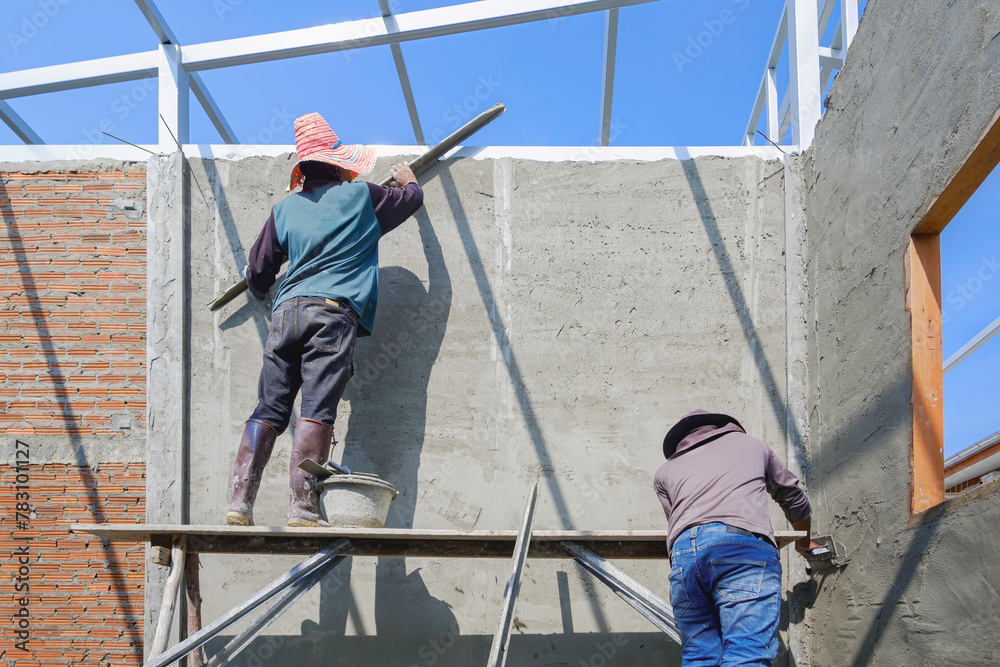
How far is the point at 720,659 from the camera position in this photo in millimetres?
2867

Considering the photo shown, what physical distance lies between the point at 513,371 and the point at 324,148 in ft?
4.62

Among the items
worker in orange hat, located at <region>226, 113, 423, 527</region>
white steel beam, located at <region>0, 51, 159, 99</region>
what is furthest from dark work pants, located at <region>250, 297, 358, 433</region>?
white steel beam, located at <region>0, 51, 159, 99</region>

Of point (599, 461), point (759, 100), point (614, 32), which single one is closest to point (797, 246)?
point (599, 461)

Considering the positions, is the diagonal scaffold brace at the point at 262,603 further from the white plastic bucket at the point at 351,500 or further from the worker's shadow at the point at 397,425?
the worker's shadow at the point at 397,425

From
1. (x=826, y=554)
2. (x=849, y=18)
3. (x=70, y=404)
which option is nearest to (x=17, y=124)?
(x=70, y=404)

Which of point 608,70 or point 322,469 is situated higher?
point 608,70

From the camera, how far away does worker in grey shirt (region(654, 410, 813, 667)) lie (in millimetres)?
2805

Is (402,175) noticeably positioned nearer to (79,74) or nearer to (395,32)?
(395,32)

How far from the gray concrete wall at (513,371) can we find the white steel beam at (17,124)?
346 centimetres

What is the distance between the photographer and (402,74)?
648cm

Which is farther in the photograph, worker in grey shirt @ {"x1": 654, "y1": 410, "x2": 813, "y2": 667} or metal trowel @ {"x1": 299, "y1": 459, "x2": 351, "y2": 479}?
metal trowel @ {"x1": 299, "y1": 459, "x2": 351, "y2": 479}

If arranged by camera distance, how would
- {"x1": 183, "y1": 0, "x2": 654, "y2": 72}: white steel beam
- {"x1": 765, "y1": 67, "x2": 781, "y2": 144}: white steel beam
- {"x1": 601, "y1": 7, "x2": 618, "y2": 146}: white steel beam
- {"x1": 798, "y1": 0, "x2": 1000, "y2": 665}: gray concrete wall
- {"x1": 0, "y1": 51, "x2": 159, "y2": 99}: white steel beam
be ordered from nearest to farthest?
{"x1": 798, "y1": 0, "x2": 1000, "y2": 665}: gray concrete wall
{"x1": 183, "y1": 0, "x2": 654, "y2": 72}: white steel beam
{"x1": 0, "y1": 51, "x2": 159, "y2": 99}: white steel beam
{"x1": 601, "y1": 7, "x2": 618, "y2": 146}: white steel beam
{"x1": 765, "y1": 67, "x2": 781, "y2": 144}: white steel beam

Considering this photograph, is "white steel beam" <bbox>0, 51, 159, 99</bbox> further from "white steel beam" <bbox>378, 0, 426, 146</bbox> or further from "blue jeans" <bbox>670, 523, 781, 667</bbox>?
"blue jeans" <bbox>670, 523, 781, 667</bbox>

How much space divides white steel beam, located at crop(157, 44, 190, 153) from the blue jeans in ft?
10.6
